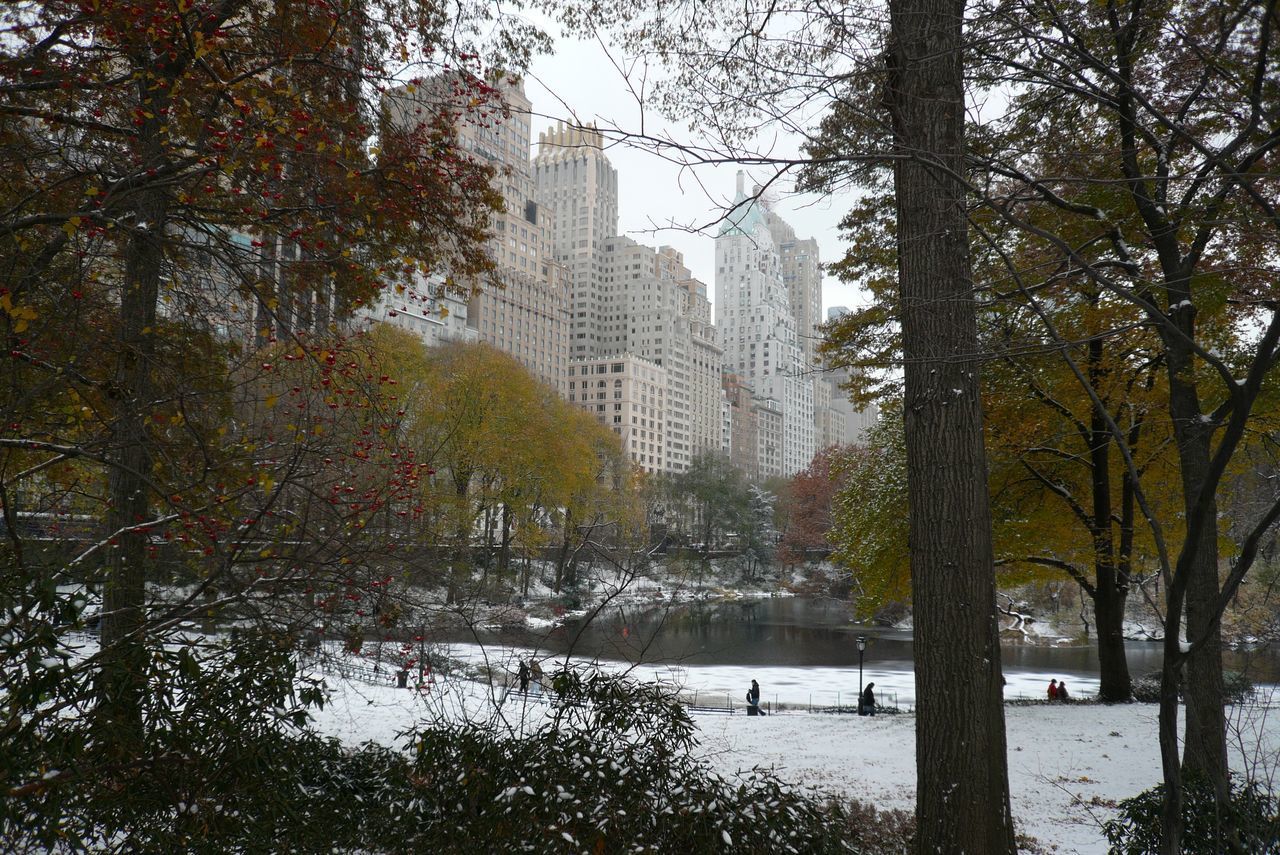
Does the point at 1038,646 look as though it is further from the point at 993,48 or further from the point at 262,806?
the point at 262,806

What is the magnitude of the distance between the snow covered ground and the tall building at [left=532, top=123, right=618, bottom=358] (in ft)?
360

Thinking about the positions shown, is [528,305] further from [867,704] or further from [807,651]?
[867,704]

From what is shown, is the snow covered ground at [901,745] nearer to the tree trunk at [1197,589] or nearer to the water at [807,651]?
the tree trunk at [1197,589]

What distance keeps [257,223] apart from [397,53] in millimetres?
1951

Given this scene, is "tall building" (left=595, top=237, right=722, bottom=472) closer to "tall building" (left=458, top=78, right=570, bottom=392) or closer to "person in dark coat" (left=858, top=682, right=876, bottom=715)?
"tall building" (left=458, top=78, right=570, bottom=392)

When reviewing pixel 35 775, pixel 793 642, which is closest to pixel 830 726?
pixel 35 775

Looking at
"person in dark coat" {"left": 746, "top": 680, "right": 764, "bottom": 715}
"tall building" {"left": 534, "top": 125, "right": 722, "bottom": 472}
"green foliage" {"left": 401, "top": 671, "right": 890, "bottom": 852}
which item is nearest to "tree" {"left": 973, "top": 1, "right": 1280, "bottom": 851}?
"green foliage" {"left": 401, "top": 671, "right": 890, "bottom": 852}

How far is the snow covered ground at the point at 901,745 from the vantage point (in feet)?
23.9

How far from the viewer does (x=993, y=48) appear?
5172 mm

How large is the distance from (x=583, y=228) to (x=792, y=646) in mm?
108096

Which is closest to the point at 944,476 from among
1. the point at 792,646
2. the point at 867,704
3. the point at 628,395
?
the point at 867,704

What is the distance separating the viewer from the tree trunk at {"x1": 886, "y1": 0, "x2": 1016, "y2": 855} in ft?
13.8

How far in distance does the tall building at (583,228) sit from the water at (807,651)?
86440 millimetres

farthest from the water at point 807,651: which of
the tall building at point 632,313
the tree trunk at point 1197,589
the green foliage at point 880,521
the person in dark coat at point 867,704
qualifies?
the tall building at point 632,313
